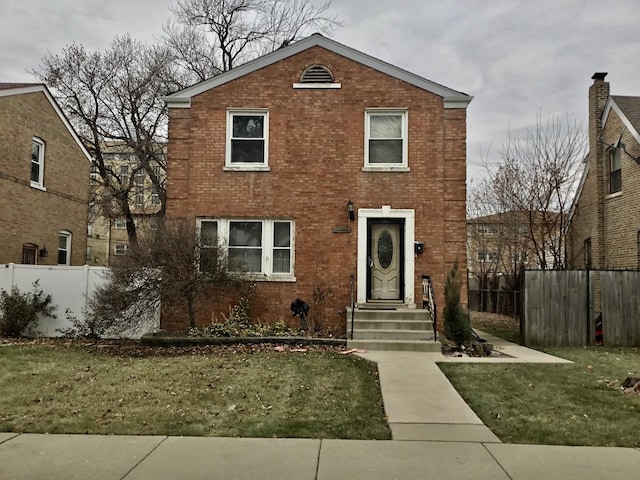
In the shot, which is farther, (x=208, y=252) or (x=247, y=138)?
(x=247, y=138)

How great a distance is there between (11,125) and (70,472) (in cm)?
1485

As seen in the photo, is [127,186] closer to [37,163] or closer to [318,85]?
[37,163]

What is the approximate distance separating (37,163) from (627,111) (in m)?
19.7

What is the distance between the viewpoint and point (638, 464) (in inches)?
183

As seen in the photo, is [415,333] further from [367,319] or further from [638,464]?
[638,464]

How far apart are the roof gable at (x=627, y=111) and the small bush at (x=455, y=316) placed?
8.97m

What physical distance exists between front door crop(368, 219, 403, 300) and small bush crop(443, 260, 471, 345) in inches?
78.2

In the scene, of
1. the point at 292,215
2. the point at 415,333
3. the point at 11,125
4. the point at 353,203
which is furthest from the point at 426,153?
the point at 11,125

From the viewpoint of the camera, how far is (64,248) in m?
19.5

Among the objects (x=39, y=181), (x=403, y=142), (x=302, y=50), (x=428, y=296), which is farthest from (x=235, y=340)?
(x=39, y=181)

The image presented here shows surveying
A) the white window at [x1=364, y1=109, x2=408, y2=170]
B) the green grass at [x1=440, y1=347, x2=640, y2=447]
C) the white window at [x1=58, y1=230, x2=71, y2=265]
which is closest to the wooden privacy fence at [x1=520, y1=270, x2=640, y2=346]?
the green grass at [x1=440, y1=347, x2=640, y2=447]

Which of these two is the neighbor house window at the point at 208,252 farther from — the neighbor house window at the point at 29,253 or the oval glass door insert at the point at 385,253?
the neighbor house window at the point at 29,253

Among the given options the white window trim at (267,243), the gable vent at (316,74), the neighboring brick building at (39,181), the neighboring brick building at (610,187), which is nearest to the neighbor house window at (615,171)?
the neighboring brick building at (610,187)

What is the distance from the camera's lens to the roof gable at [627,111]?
15.8 meters
